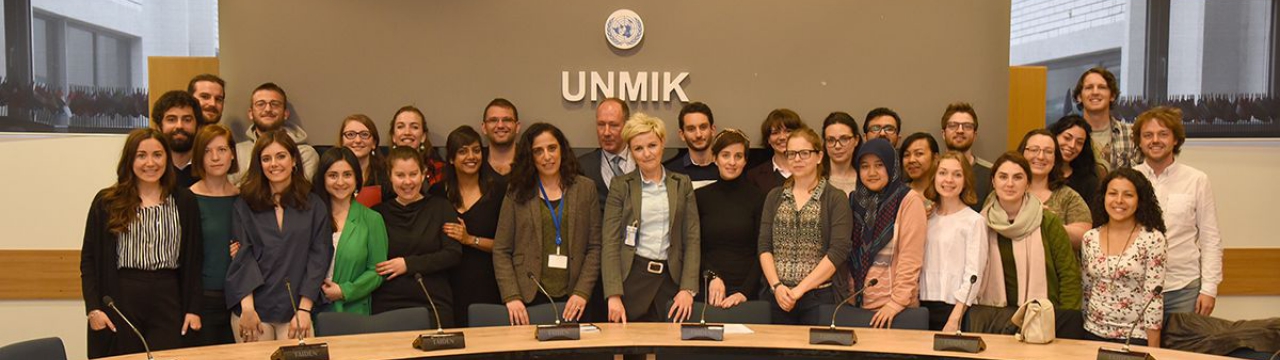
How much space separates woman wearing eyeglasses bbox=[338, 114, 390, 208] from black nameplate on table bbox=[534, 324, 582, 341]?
51.1 inches

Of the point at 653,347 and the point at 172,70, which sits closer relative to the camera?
the point at 653,347

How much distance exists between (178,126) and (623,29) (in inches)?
87.0

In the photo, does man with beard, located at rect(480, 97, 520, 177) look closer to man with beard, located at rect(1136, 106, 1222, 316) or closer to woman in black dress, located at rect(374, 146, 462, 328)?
woman in black dress, located at rect(374, 146, 462, 328)

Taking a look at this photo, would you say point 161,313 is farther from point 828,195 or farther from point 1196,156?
point 1196,156

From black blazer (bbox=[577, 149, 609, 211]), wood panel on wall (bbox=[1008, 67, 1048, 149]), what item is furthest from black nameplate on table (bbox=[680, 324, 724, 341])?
wood panel on wall (bbox=[1008, 67, 1048, 149])

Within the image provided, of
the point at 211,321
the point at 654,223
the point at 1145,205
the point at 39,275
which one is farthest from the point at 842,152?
the point at 39,275

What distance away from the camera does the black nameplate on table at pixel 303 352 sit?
10.5 ft

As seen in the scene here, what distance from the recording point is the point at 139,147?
389 cm

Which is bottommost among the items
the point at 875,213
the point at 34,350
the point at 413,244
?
the point at 34,350

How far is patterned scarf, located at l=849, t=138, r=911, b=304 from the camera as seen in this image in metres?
4.18

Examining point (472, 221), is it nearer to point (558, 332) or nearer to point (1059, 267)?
point (558, 332)

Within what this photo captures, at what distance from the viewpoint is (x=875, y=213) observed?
13.8ft

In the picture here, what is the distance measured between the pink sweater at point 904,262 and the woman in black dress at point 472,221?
165 cm

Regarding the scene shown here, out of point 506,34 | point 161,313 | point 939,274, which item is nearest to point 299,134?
point 506,34
